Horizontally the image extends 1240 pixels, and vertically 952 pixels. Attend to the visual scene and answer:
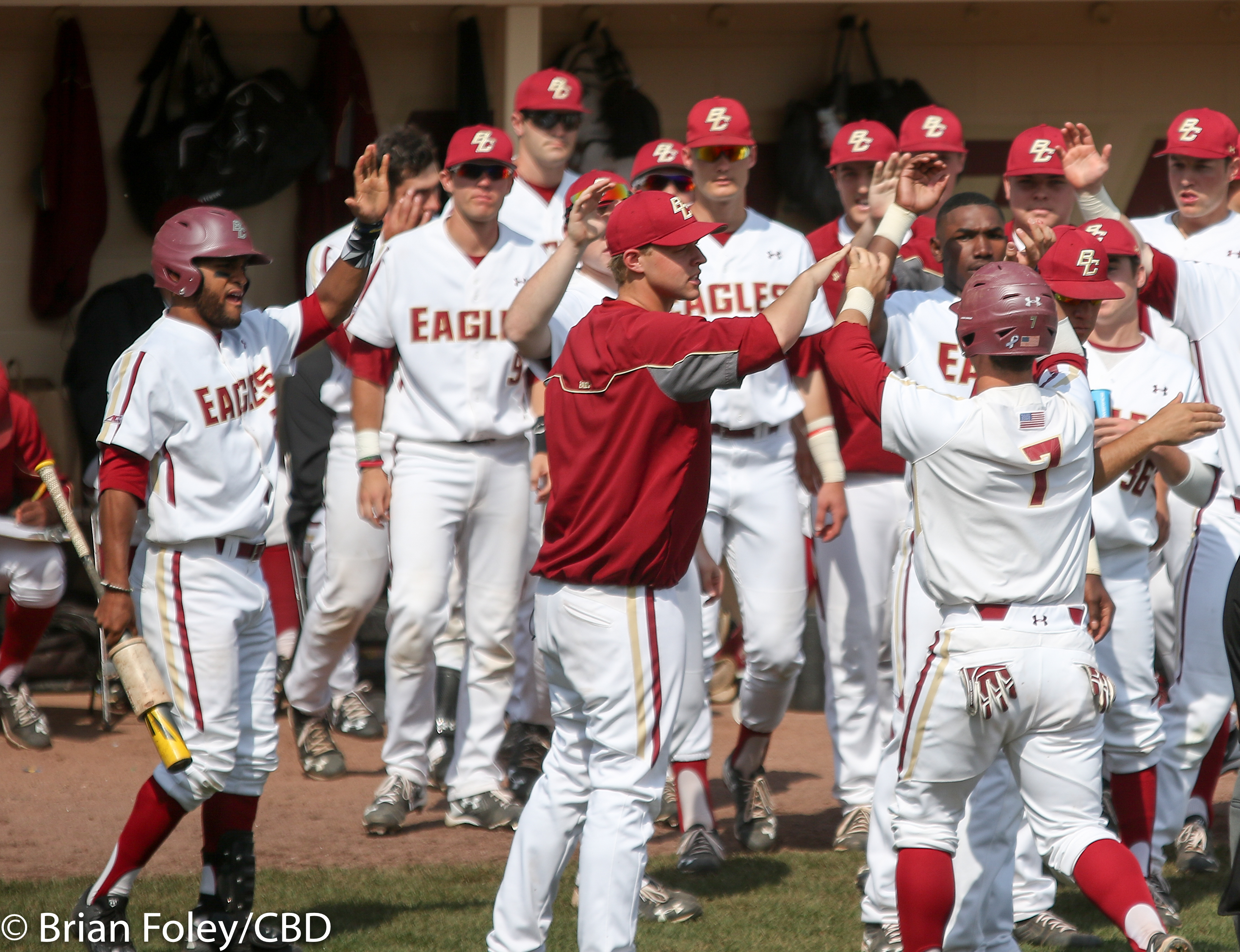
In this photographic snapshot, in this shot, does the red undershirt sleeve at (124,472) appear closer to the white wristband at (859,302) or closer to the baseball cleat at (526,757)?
the white wristband at (859,302)

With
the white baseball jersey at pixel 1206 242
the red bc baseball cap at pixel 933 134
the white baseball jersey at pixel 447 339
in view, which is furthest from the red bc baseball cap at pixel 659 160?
the white baseball jersey at pixel 1206 242

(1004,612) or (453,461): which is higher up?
(453,461)

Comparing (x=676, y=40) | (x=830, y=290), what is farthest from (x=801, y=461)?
(x=676, y=40)

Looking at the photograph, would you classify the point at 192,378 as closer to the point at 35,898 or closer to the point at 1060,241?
the point at 35,898

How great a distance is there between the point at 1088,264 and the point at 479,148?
2151mm

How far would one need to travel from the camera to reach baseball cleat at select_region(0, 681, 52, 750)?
6344 mm

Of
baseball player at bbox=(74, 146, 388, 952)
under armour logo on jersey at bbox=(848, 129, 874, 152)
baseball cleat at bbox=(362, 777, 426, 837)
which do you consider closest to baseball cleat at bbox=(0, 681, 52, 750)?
baseball cleat at bbox=(362, 777, 426, 837)

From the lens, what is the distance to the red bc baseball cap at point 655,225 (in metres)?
3.84

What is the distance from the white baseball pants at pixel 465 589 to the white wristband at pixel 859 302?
1909mm

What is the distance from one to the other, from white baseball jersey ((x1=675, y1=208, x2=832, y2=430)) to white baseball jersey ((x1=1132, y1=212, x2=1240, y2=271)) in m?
1.18

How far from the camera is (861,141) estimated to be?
5965 millimetres

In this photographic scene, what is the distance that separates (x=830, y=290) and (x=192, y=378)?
2336 mm

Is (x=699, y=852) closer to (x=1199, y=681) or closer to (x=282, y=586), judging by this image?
(x=1199, y=681)

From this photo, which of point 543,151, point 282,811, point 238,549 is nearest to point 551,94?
point 543,151
